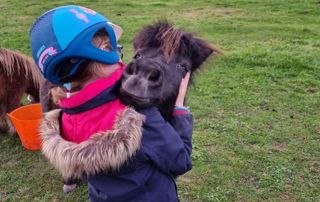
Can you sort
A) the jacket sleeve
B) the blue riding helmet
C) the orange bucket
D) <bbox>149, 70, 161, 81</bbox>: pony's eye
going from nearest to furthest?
1. the blue riding helmet
2. the jacket sleeve
3. <bbox>149, 70, 161, 81</bbox>: pony's eye
4. the orange bucket

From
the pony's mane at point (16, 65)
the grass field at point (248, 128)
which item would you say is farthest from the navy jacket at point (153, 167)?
the pony's mane at point (16, 65)

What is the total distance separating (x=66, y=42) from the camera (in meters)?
1.54

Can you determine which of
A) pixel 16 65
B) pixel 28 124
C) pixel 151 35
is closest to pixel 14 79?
pixel 16 65

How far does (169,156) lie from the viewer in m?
1.71

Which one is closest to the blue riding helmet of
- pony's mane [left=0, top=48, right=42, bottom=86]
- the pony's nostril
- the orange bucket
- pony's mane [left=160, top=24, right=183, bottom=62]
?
the pony's nostril

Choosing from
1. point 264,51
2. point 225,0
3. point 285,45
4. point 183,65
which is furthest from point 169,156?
point 225,0

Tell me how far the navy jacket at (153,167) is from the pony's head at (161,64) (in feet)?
0.27

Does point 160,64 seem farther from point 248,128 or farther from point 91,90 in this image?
point 248,128

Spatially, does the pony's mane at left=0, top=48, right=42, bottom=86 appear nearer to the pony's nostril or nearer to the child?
the child

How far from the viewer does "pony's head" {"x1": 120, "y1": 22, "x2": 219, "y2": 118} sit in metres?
1.70

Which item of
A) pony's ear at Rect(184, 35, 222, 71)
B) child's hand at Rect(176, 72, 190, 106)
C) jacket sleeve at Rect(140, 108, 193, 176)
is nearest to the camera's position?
jacket sleeve at Rect(140, 108, 193, 176)

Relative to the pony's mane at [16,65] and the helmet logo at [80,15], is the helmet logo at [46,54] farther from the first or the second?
the pony's mane at [16,65]

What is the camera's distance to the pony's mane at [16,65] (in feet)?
13.0

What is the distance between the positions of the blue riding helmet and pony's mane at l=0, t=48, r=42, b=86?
2515 millimetres
